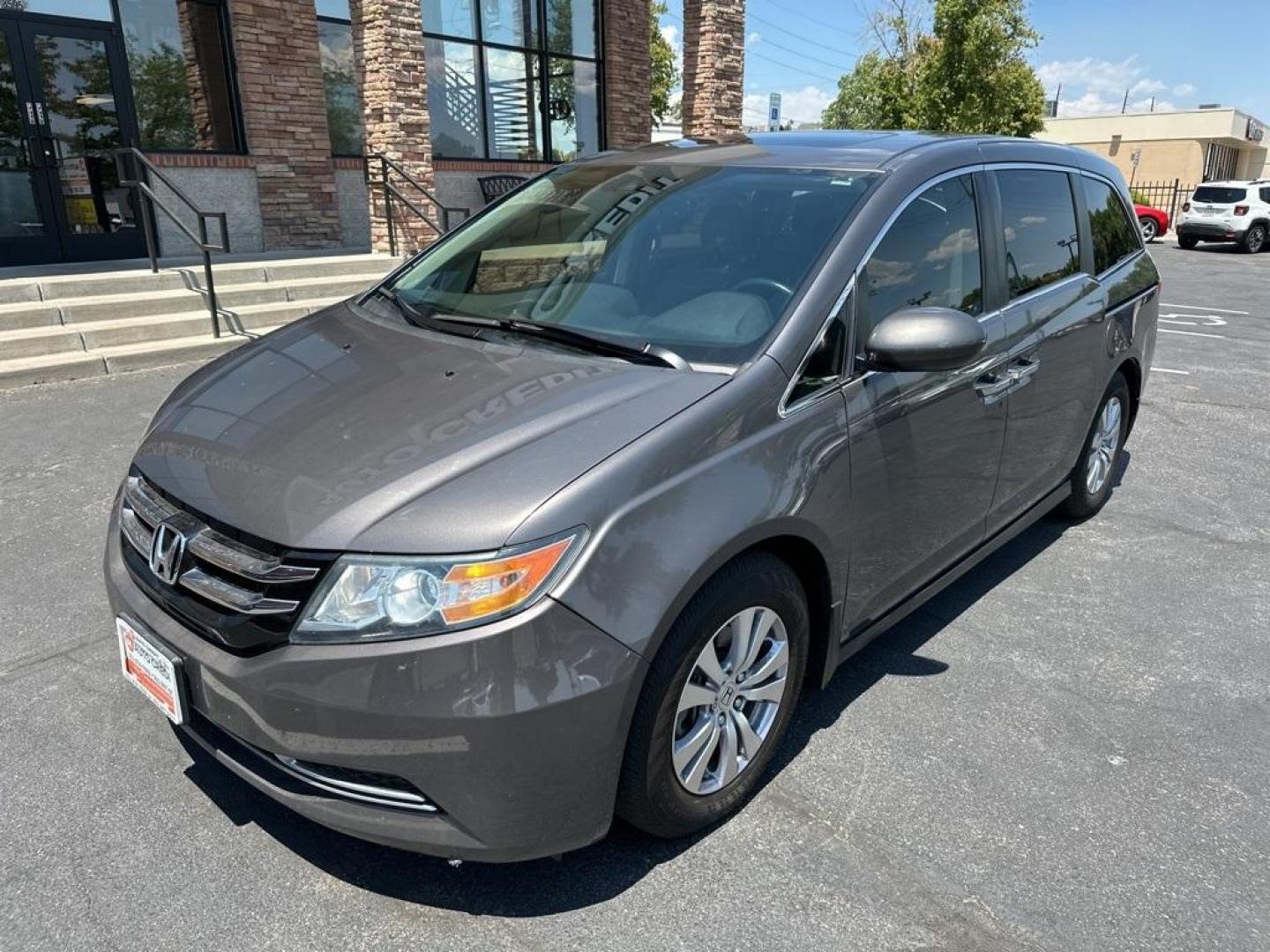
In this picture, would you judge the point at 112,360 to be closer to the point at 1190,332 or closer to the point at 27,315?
the point at 27,315

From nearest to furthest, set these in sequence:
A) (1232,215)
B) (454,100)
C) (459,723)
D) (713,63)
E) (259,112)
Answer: (459,723)
(259,112)
(454,100)
(713,63)
(1232,215)

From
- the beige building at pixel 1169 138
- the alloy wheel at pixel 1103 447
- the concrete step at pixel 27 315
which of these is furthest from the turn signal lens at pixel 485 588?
the beige building at pixel 1169 138

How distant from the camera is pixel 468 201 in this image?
44.2 feet

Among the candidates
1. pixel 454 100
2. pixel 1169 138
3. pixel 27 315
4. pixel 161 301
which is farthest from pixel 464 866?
pixel 1169 138

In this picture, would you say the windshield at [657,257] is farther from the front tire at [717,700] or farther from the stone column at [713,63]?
the stone column at [713,63]

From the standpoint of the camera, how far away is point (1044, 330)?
3693mm

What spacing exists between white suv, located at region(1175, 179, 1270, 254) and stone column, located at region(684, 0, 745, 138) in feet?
53.4

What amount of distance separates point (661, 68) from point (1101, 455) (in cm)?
3649

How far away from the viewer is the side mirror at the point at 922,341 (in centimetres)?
262

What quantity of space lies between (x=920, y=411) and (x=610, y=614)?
143 centimetres

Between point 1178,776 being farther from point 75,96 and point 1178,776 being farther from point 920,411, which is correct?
point 75,96

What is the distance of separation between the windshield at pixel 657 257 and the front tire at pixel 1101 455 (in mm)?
2268

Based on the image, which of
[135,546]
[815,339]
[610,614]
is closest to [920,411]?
[815,339]

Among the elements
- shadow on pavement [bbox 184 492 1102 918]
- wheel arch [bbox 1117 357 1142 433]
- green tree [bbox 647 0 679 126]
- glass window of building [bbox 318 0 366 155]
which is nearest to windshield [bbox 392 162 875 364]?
shadow on pavement [bbox 184 492 1102 918]
